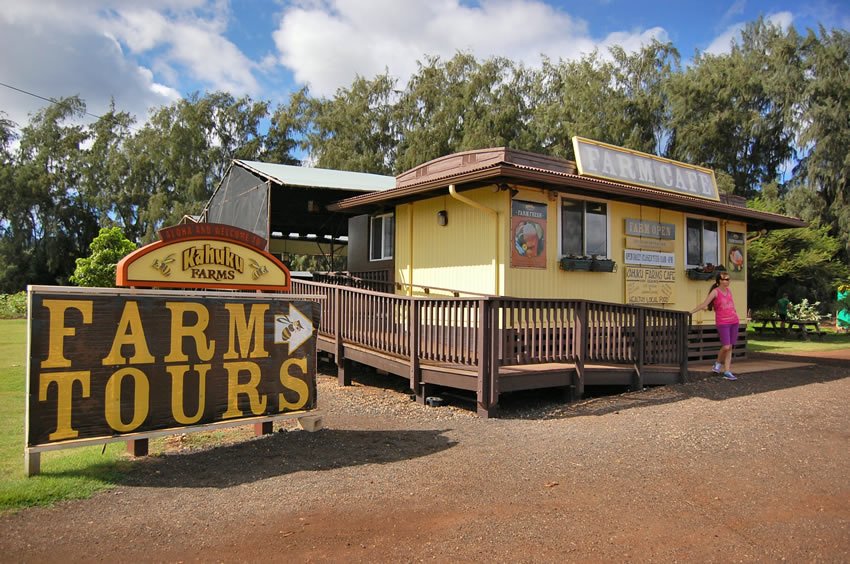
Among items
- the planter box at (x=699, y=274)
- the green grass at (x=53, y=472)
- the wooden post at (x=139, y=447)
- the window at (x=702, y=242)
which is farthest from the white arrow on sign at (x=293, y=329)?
the window at (x=702, y=242)

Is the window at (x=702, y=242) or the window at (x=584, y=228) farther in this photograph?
the window at (x=702, y=242)

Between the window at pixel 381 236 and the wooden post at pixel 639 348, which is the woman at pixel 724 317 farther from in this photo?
the window at pixel 381 236

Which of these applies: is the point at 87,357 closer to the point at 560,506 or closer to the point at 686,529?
the point at 560,506

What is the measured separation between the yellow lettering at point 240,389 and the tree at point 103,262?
2246cm

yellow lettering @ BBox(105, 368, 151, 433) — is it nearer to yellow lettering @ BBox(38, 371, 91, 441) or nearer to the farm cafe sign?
yellow lettering @ BBox(38, 371, 91, 441)

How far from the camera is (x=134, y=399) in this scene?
17.6 ft

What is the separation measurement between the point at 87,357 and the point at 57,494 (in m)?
1.09

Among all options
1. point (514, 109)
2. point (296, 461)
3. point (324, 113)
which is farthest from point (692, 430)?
point (324, 113)

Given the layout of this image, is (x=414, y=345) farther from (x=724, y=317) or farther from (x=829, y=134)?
(x=829, y=134)

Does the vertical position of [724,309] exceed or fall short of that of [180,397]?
it exceeds it

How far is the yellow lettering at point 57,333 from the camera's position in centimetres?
496

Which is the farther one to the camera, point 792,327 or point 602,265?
point 792,327

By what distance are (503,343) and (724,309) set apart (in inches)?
200

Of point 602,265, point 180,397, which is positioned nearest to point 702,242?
point 602,265
